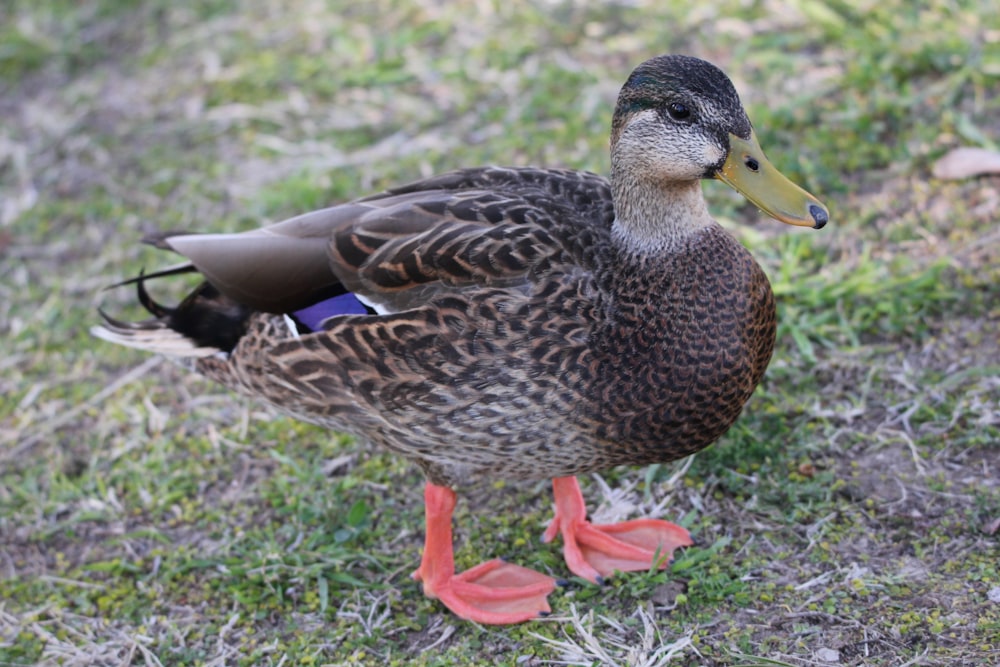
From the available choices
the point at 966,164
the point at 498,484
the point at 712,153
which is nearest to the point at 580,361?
the point at 712,153

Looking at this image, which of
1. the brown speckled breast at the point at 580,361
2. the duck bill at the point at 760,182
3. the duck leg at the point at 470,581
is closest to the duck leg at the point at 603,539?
the duck leg at the point at 470,581

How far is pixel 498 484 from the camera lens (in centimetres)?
364

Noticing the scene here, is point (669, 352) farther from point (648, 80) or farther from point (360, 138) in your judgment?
point (360, 138)

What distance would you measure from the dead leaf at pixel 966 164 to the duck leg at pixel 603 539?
A: 1.98m

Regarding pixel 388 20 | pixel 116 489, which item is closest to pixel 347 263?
pixel 116 489

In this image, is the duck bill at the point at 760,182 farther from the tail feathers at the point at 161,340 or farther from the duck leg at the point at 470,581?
the tail feathers at the point at 161,340

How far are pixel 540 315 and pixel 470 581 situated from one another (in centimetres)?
87

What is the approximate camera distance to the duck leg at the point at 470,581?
10.2 feet

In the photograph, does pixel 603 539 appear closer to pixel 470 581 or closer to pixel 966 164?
pixel 470 581

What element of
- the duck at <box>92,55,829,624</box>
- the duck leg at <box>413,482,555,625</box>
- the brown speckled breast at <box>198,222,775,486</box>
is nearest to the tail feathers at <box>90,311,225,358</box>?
the duck at <box>92,55,829,624</box>

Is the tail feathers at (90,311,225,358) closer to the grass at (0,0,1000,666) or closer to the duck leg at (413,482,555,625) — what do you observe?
the grass at (0,0,1000,666)

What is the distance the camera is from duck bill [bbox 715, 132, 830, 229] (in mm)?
2820

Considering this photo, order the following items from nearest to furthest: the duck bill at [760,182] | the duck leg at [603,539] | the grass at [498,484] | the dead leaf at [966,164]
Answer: the duck bill at [760,182] < the grass at [498,484] < the duck leg at [603,539] < the dead leaf at [966,164]

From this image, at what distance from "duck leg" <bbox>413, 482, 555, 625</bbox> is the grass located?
0.23ft
